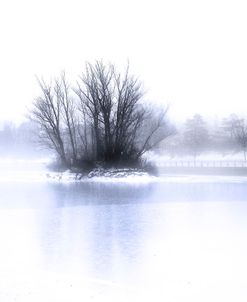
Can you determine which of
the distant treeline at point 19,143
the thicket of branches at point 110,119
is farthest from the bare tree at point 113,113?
the distant treeline at point 19,143

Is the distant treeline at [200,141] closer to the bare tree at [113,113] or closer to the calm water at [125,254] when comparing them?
the bare tree at [113,113]

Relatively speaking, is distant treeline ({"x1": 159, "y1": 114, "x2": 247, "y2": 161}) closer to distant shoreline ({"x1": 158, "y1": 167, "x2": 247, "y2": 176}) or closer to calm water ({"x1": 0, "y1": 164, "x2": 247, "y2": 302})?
distant shoreline ({"x1": 158, "y1": 167, "x2": 247, "y2": 176})

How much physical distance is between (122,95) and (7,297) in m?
42.0

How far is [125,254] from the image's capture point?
11.4m

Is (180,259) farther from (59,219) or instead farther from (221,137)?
(221,137)

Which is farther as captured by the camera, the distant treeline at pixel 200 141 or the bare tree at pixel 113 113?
the distant treeline at pixel 200 141

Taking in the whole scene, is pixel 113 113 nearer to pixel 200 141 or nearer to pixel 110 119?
pixel 110 119

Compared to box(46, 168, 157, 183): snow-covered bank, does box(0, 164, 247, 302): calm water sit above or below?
below

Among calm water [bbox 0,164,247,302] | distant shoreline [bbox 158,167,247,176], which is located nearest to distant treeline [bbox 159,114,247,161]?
distant shoreline [bbox 158,167,247,176]

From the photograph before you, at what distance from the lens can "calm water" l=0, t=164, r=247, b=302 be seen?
8594mm

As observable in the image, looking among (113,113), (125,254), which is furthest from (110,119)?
(125,254)

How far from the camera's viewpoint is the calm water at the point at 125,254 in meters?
8.59

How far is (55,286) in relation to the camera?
8.84 metres

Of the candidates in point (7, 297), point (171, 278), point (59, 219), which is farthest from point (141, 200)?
point (7, 297)
